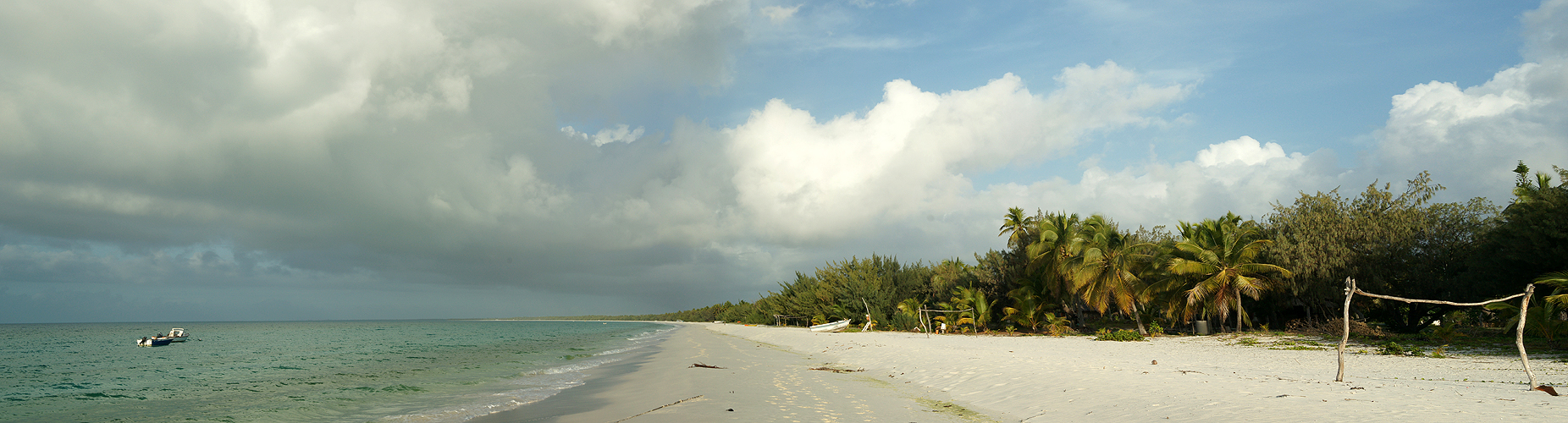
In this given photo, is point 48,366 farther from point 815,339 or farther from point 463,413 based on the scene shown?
point 815,339

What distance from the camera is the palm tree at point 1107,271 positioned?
96.6 ft

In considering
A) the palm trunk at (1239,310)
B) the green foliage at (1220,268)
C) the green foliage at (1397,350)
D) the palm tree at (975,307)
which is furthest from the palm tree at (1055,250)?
the green foliage at (1397,350)

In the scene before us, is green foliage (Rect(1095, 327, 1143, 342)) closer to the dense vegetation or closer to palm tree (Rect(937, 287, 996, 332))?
the dense vegetation

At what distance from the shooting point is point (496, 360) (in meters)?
27.8

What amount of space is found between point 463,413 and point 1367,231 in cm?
2851

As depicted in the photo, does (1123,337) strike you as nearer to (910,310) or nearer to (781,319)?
(910,310)

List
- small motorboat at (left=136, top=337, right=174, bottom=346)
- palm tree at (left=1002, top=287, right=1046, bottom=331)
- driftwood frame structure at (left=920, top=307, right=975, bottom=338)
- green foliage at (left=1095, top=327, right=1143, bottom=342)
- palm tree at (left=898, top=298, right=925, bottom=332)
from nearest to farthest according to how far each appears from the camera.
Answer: green foliage at (left=1095, top=327, right=1143, bottom=342) < palm tree at (left=1002, top=287, right=1046, bottom=331) < driftwood frame structure at (left=920, top=307, right=975, bottom=338) < palm tree at (left=898, top=298, right=925, bottom=332) < small motorboat at (left=136, top=337, right=174, bottom=346)

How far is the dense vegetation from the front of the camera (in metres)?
17.0

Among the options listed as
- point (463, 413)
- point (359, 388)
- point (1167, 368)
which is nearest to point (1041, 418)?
point (1167, 368)

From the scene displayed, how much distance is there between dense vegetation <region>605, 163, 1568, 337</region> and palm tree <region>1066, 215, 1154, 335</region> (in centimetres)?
6

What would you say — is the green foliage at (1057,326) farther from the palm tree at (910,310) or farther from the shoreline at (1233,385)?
the shoreline at (1233,385)

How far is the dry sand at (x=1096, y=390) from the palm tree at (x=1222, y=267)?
24.1 ft

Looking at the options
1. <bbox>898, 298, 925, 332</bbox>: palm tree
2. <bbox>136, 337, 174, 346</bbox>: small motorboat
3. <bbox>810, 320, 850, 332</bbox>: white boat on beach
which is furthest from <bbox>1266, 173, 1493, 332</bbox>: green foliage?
<bbox>136, 337, 174, 346</bbox>: small motorboat

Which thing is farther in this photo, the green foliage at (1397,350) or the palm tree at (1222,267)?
the palm tree at (1222,267)
